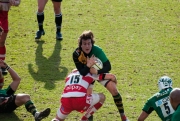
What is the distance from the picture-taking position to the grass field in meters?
8.08

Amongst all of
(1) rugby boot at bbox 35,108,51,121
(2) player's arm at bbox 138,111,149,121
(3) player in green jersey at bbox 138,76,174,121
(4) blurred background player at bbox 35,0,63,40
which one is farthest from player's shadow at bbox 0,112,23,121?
(4) blurred background player at bbox 35,0,63,40

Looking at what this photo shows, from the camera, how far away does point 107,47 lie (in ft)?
32.4

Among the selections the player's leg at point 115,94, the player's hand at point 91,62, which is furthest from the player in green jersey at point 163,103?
the player's hand at point 91,62

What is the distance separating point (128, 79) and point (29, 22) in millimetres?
3182

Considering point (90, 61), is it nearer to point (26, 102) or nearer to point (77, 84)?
point (77, 84)

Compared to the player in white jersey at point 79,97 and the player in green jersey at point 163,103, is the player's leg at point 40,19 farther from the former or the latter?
the player in green jersey at point 163,103

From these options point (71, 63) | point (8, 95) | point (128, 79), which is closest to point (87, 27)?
point (71, 63)

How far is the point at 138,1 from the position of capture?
40.2 ft

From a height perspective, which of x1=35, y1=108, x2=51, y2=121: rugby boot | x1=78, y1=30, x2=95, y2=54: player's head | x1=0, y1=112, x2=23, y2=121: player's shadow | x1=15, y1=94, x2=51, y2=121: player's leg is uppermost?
x1=78, y1=30, x2=95, y2=54: player's head

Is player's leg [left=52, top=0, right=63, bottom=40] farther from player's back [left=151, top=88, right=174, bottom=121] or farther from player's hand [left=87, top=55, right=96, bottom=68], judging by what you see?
player's back [left=151, top=88, right=174, bottom=121]

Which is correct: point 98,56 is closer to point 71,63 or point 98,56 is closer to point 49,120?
point 49,120

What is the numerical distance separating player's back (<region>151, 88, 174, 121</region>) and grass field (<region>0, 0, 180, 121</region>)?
921 millimetres

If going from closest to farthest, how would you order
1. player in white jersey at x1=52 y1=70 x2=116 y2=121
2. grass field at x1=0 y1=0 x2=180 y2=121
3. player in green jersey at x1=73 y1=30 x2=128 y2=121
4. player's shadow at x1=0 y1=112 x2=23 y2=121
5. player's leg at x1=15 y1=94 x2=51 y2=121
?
player in white jersey at x1=52 y1=70 x2=116 y2=121 → player in green jersey at x1=73 y1=30 x2=128 y2=121 → player's leg at x1=15 y1=94 x2=51 y2=121 → player's shadow at x1=0 y1=112 x2=23 y2=121 → grass field at x1=0 y1=0 x2=180 y2=121

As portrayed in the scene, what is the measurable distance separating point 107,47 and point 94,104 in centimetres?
304
